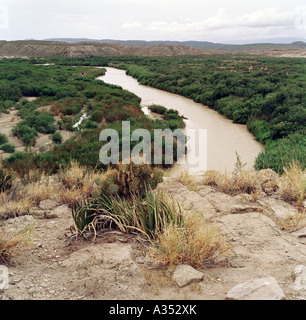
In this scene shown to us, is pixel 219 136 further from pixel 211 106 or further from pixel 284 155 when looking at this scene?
pixel 211 106

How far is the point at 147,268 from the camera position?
347cm

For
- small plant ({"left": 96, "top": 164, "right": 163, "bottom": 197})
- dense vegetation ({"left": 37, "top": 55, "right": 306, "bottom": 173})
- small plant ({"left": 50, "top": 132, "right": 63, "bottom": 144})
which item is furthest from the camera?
small plant ({"left": 50, "top": 132, "right": 63, "bottom": 144})

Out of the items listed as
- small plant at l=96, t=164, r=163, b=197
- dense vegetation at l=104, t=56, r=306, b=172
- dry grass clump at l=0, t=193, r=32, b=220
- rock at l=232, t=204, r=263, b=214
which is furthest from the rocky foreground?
dense vegetation at l=104, t=56, r=306, b=172

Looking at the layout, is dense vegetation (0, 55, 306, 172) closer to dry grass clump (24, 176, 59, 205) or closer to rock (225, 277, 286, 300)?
dry grass clump (24, 176, 59, 205)

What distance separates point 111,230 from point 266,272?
226cm

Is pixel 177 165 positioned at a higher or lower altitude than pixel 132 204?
lower

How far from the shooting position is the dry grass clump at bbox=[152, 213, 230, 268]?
348 cm

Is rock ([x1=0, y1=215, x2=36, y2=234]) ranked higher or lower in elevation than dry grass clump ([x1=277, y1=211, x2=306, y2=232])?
lower

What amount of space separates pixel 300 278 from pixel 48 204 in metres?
4.48

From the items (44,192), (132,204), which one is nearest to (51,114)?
(44,192)

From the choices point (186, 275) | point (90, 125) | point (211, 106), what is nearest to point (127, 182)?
point (186, 275)

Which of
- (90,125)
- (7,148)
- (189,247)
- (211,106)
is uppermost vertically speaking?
(211,106)
